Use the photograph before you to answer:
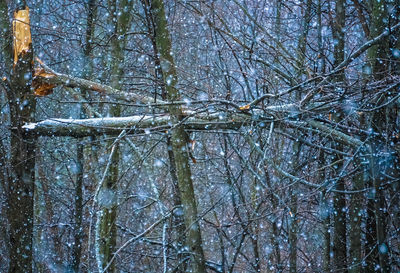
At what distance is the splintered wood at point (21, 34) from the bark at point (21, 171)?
0.18 ft

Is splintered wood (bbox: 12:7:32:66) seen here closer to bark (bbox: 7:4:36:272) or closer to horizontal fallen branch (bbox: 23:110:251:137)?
bark (bbox: 7:4:36:272)

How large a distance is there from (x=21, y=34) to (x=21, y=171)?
2.37m

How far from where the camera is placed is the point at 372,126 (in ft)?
18.9

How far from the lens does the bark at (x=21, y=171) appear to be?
8.19 m

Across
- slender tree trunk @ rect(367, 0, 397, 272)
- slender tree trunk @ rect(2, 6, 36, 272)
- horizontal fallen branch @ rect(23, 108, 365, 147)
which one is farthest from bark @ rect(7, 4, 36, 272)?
slender tree trunk @ rect(367, 0, 397, 272)

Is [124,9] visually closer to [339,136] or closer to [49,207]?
[339,136]

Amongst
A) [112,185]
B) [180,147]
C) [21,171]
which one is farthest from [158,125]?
[21,171]

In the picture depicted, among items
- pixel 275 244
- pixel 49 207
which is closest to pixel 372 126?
pixel 275 244

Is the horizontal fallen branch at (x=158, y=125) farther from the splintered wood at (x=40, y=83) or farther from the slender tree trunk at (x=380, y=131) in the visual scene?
the splintered wood at (x=40, y=83)

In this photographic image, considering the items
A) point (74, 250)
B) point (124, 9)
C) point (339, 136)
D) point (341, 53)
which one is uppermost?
point (124, 9)

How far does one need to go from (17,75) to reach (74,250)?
433 cm

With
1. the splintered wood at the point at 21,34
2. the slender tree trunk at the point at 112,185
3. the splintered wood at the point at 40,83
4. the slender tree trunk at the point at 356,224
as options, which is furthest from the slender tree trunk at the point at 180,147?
the splintered wood at the point at 21,34

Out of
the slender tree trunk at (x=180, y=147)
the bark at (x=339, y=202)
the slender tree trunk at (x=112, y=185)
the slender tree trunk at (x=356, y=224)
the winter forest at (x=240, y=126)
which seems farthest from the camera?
the slender tree trunk at (x=112, y=185)

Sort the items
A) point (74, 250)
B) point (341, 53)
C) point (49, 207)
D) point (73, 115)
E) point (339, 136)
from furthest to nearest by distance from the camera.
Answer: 1. point (73, 115)
2. point (49, 207)
3. point (74, 250)
4. point (341, 53)
5. point (339, 136)
